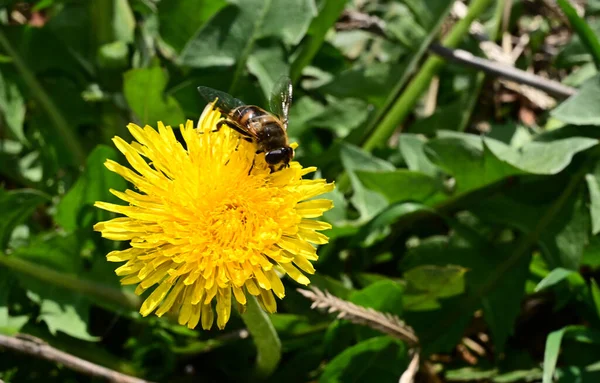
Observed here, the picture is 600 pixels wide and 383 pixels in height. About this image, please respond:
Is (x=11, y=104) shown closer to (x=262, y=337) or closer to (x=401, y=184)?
(x=262, y=337)

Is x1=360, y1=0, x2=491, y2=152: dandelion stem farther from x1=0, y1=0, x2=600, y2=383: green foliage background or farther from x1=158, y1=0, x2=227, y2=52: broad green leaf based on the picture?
x1=158, y1=0, x2=227, y2=52: broad green leaf

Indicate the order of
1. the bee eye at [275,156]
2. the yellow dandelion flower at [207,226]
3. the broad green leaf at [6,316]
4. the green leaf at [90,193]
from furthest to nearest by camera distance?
the green leaf at [90,193]
the broad green leaf at [6,316]
the bee eye at [275,156]
the yellow dandelion flower at [207,226]

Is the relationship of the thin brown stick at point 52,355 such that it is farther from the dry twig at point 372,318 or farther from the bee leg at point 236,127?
the bee leg at point 236,127

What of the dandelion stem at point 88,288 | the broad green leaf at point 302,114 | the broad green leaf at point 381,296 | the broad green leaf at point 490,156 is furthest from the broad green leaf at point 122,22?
the broad green leaf at point 381,296

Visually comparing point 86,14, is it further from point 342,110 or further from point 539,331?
point 539,331

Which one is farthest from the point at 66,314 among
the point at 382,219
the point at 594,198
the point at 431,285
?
the point at 594,198

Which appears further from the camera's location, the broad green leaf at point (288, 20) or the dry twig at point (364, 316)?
the broad green leaf at point (288, 20)

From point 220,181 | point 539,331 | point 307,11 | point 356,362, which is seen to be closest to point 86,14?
point 307,11
